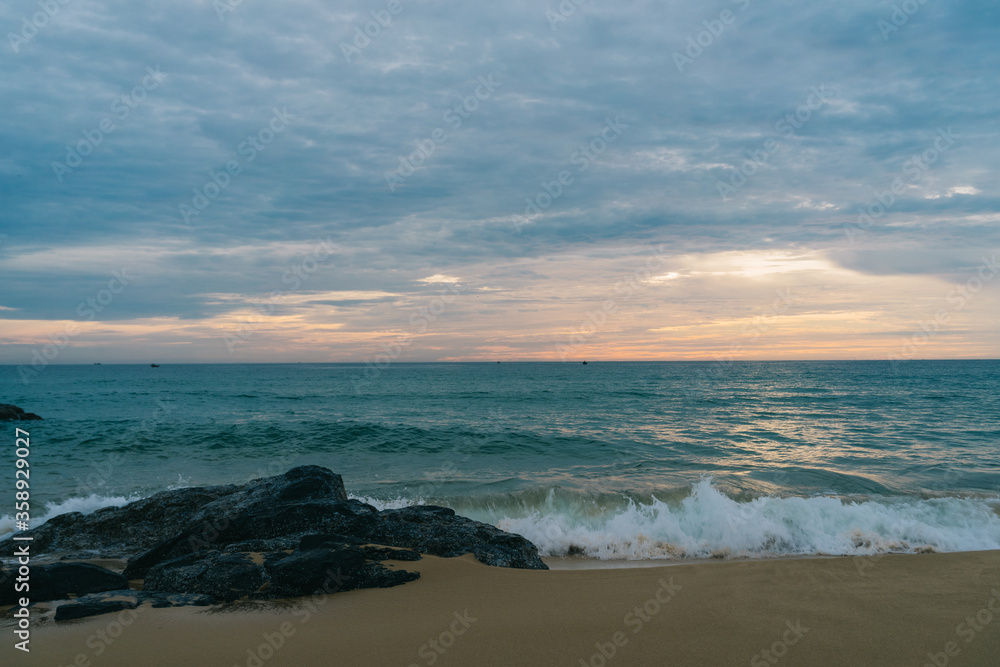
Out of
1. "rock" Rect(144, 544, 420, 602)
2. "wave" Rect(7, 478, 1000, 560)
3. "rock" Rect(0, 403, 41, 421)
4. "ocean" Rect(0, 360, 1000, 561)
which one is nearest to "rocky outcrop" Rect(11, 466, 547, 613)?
"rock" Rect(144, 544, 420, 602)

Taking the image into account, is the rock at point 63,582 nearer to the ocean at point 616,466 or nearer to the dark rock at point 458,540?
the dark rock at point 458,540

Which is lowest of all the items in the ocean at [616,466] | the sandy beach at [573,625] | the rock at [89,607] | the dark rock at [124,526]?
the ocean at [616,466]

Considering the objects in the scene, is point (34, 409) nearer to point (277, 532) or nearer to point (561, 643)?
point (277, 532)

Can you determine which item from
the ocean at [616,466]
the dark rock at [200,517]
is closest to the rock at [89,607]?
the dark rock at [200,517]

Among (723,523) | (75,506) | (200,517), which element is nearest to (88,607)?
(200,517)

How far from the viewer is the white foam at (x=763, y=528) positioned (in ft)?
31.2

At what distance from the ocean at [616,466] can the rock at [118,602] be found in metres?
6.04

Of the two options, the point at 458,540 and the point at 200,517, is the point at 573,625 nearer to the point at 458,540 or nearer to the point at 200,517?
the point at 458,540

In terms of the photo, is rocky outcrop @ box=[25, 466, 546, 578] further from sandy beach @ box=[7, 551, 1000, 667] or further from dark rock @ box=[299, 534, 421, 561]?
sandy beach @ box=[7, 551, 1000, 667]

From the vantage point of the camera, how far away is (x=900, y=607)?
571cm

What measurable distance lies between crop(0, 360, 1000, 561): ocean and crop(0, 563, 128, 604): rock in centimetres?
664

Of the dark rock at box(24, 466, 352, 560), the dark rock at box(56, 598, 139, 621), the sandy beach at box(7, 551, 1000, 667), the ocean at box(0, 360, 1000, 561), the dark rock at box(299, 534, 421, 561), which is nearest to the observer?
the sandy beach at box(7, 551, 1000, 667)

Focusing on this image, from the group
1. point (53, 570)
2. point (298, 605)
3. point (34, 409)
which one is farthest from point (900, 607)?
point (34, 409)

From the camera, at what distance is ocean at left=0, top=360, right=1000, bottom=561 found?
10.1m
